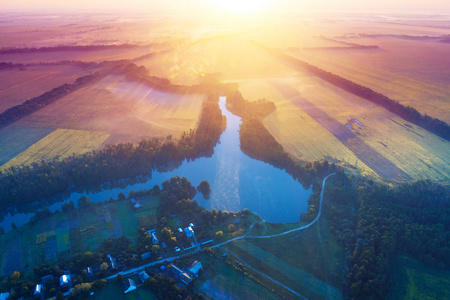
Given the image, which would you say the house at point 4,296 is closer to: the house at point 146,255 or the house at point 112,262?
the house at point 112,262

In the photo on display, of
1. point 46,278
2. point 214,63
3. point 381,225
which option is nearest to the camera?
point 46,278

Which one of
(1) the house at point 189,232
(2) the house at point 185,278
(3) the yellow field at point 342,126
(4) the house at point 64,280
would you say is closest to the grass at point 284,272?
(1) the house at point 189,232

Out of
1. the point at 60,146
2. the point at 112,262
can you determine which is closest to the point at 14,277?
the point at 112,262

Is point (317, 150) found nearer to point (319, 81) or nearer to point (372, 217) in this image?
point (372, 217)

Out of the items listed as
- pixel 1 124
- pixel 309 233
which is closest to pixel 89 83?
pixel 1 124

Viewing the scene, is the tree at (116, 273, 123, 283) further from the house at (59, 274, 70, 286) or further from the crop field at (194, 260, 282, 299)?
the crop field at (194, 260, 282, 299)

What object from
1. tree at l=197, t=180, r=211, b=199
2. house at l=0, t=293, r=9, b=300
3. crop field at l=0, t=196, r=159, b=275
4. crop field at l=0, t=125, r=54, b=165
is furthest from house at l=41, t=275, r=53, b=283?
crop field at l=0, t=125, r=54, b=165

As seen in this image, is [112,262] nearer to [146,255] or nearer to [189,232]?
[146,255]

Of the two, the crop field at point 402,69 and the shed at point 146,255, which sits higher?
the crop field at point 402,69
